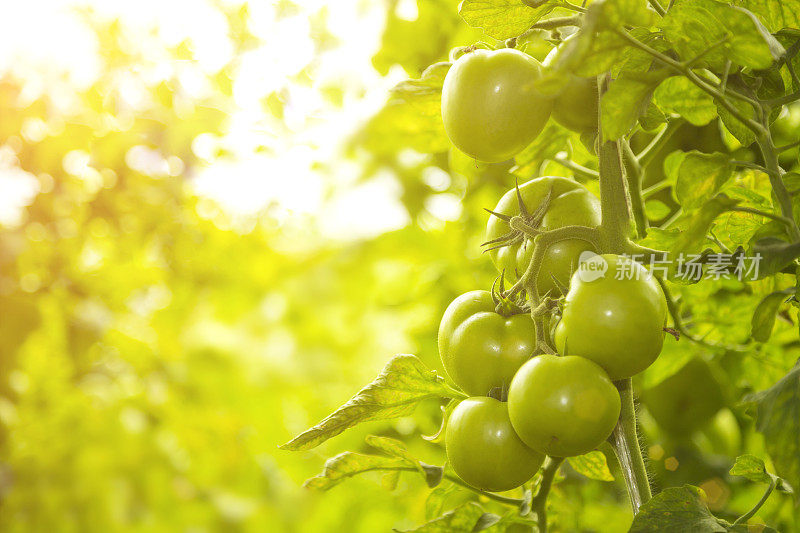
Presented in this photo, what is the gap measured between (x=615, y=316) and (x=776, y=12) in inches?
7.5

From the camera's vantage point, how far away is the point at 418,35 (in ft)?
2.53

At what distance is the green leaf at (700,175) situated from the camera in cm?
40

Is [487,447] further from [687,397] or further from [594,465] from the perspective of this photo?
[687,397]

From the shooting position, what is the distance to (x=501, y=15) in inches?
15.0

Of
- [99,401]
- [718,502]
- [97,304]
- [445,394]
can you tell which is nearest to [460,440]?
[445,394]

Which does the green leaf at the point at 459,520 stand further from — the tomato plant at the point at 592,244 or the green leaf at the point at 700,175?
the green leaf at the point at 700,175

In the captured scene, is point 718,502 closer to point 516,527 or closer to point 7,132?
point 516,527

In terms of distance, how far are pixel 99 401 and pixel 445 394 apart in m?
1.24

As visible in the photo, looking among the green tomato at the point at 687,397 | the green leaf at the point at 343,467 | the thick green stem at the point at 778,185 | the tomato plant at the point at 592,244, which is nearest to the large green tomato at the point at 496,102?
the tomato plant at the point at 592,244

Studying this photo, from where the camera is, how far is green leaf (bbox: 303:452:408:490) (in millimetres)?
473

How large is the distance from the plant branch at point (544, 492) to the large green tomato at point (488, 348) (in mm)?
102

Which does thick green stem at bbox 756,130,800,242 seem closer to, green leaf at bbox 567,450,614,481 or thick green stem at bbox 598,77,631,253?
thick green stem at bbox 598,77,631,253

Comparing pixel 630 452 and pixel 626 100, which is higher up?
pixel 626 100

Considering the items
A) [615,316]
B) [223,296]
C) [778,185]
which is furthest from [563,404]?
[223,296]
